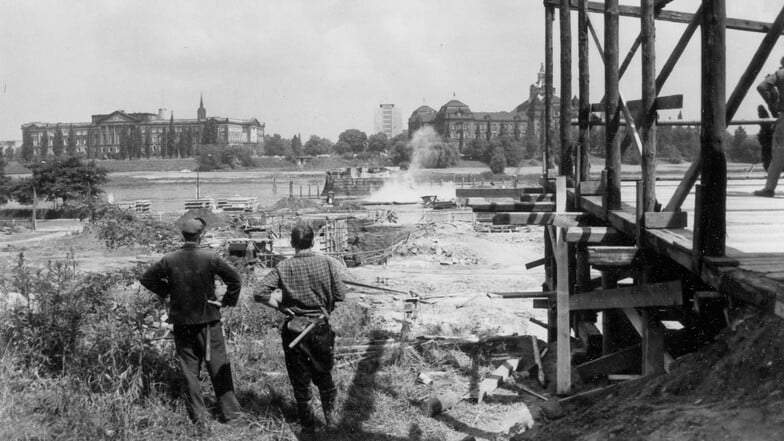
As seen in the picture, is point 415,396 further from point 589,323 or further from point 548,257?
point 548,257

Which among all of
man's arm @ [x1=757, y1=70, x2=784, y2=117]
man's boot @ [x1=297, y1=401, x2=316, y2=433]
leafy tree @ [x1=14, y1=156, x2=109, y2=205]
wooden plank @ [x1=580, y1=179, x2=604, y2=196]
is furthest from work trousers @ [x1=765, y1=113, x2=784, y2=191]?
leafy tree @ [x1=14, y1=156, x2=109, y2=205]

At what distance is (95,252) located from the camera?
31375 millimetres

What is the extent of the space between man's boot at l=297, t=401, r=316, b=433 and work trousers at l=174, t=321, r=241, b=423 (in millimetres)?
515

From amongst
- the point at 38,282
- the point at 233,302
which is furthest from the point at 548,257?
the point at 38,282

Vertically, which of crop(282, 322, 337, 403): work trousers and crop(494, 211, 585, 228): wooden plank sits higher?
crop(494, 211, 585, 228): wooden plank

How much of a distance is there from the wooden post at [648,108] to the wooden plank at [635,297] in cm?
49

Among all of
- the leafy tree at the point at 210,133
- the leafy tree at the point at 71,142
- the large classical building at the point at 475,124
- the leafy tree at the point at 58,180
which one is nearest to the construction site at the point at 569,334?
the leafy tree at the point at 58,180

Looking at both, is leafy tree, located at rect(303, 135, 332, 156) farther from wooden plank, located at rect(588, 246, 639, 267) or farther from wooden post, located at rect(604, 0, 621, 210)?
wooden plank, located at rect(588, 246, 639, 267)

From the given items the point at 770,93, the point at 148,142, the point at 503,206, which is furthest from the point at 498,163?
the point at 503,206

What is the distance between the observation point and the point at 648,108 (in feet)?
16.1

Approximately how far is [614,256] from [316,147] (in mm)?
147232

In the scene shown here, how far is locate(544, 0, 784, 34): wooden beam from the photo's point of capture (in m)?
7.70

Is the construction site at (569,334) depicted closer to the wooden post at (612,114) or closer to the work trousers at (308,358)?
the wooden post at (612,114)

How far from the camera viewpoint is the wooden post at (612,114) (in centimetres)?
575
